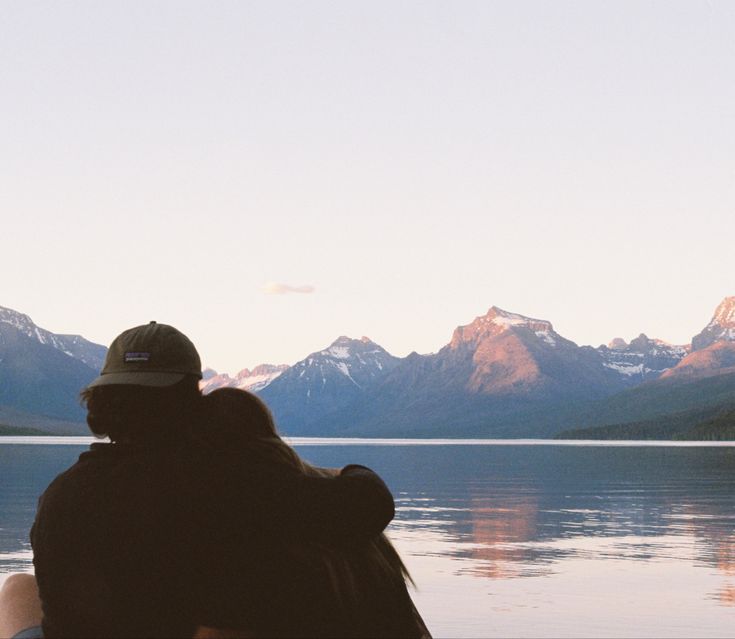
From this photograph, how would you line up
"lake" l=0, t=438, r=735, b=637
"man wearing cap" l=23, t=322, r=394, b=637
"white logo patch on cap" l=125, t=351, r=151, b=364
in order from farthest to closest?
"lake" l=0, t=438, r=735, b=637 → "white logo patch on cap" l=125, t=351, r=151, b=364 → "man wearing cap" l=23, t=322, r=394, b=637

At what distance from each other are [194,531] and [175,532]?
0.09 m

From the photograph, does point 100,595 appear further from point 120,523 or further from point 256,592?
point 256,592

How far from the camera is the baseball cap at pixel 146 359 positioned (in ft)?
17.7

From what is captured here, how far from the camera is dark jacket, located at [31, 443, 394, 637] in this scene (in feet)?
17.3

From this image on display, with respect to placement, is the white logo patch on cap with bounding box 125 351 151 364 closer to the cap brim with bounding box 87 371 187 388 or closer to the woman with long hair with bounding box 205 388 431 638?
the cap brim with bounding box 87 371 187 388

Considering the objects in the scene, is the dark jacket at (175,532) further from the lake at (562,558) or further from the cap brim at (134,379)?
the lake at (562,558)

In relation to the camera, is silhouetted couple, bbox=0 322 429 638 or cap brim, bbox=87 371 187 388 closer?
silhouetted couple, bbox=0 322 429 638

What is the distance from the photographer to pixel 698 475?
82062 millimetres

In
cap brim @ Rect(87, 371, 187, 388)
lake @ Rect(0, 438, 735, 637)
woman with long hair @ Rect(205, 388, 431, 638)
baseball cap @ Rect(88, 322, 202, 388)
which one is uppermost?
baseball cap @ Rect(88, 322, 202, 388)

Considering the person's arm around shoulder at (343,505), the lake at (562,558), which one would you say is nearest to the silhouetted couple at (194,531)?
the person's arm around shoulder at (343,505)

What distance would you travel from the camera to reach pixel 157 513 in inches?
209

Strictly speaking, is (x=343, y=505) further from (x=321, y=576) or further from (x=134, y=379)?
(x=134, y=379)

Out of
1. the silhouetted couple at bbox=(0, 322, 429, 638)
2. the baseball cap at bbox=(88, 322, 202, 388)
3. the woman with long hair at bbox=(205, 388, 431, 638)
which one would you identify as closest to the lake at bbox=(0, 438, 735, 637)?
the woman with long hair at bbox=(205, 388, 431, 638)

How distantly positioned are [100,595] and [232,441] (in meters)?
0.84
